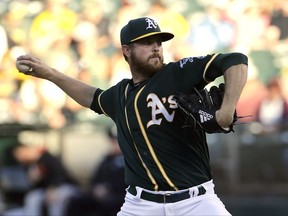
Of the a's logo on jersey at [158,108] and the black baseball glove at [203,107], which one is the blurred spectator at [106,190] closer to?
the a's logo on jersey at [158,108]

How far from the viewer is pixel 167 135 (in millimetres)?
3898

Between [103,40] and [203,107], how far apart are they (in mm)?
5453

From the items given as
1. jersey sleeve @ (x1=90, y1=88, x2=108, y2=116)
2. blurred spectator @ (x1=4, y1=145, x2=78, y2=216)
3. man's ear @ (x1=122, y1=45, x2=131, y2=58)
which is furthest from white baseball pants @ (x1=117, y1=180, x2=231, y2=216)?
blurred spectator @ (x1=4, y1=145, x2=78, y2=216)

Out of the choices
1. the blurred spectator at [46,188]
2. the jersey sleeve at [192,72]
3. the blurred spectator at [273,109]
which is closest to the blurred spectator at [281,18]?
the blurred spectator at [273,109]

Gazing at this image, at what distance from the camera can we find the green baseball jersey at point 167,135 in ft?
12.6

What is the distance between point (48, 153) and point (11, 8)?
196cm

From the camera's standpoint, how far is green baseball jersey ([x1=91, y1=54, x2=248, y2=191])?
385cm

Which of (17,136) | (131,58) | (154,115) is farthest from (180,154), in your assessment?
(17,136)

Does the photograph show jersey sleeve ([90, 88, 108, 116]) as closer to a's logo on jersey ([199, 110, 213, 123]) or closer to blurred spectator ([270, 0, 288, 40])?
a's logo on jersey ([199, 110, 213, 123])

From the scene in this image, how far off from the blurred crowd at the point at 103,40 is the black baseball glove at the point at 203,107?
4695 mm

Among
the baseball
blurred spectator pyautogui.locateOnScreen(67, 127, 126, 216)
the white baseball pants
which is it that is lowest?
blurred spectator pyautogui.locateOnScreen(67, 127, 126, 216)

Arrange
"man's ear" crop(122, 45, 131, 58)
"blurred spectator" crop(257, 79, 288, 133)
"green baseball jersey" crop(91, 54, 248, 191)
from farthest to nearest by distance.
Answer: "blurred spectator" crop(257, 79, 288, 133), "man's ear" crop(122, 45, 131, 58), "green baseball jersey" crop(91, 54, 248, 191)

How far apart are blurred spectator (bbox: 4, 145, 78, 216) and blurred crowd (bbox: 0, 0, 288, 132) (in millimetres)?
538

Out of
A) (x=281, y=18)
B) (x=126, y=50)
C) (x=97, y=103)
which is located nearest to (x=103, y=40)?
(x=281, y=18)
